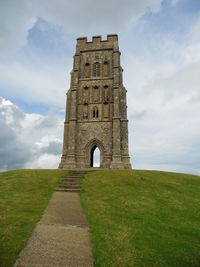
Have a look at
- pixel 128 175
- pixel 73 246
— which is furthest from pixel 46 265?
pixel 128 175

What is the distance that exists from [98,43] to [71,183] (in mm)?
28470

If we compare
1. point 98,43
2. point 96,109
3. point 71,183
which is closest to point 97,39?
point 98,43

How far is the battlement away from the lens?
39.0 meters

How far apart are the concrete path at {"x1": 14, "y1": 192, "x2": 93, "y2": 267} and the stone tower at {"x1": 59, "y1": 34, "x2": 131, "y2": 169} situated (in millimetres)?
21505

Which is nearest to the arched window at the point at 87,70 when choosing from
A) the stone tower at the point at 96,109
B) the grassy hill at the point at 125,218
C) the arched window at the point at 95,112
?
the stone tower at the point at 96,109

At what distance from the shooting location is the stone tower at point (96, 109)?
34.0m

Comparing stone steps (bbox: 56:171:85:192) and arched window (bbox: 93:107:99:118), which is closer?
stone steps (bbox: 56:171:85:192)

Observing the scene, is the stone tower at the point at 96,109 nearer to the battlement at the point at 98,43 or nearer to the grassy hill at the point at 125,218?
the battlement at the point at 98,43

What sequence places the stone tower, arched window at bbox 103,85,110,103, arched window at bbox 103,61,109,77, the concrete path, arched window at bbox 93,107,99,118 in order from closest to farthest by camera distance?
1. the concrete path
2. the stone tower
3. arched window at bbox 93,107,99,118
4. arched window at bbox 103,85,110,103
5. arched window at bbox 103,61,109,77

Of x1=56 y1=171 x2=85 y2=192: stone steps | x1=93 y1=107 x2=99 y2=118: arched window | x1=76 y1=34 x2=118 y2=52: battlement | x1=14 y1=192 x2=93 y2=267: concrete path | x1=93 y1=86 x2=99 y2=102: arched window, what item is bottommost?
x1=14 y1=192 x2=93 y2=267: concrete path

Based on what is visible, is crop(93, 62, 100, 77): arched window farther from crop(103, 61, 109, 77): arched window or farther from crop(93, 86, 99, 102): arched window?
crop(93, 86, 99, 102): arched window

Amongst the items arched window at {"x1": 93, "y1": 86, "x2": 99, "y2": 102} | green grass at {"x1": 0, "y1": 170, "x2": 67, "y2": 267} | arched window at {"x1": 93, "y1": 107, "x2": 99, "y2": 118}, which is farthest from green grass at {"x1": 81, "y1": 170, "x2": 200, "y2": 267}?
arched window at {"x1": 93, "y1": 86, "x2": 99, "y2": 102}

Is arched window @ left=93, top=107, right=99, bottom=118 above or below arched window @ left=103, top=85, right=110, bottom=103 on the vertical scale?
below

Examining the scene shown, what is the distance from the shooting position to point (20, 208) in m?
12.1
